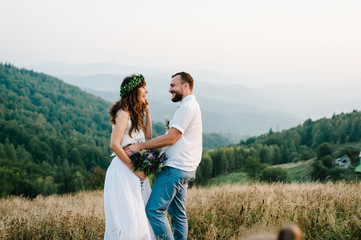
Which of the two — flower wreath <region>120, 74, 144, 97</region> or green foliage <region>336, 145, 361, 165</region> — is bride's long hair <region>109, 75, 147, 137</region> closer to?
flower wreath <region>120, 74, 144, 97</region>

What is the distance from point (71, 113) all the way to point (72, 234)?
15550 centimetres

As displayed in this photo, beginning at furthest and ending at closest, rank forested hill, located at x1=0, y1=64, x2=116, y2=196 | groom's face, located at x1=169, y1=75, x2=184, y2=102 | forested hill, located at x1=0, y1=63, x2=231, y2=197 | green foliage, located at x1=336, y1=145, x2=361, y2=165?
forested hill, located at x1=0, y1=64, x2=116, y2=196 < forested hill, located at x1=0, y1=63, x2=231, y2=197 < green foliage, located at x1=336, y1=145, x2=361, y2=165 < groom's face, located at x1=169, y1=75, x2=184, y2=102

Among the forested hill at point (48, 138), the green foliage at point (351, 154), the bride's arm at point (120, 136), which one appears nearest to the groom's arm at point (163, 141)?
the bride's arm at point (120, 136)

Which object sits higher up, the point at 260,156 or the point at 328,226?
the point at 328,226

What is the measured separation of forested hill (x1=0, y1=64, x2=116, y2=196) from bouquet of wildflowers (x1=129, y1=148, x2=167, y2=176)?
117ft

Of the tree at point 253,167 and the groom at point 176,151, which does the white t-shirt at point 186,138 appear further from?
the tree at point 253,167

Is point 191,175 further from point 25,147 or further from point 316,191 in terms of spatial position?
point 25,147

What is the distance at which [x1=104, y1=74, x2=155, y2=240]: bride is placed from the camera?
395 centimetres

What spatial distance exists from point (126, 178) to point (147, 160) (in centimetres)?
41

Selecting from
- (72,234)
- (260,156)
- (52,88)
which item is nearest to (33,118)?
(52,88)

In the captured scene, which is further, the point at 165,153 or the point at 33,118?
the point at 33,118

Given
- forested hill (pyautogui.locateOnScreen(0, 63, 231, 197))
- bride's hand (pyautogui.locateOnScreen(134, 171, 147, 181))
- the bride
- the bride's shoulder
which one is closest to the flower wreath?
the bride

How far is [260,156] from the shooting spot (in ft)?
262

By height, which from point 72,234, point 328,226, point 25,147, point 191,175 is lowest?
point 25,147
